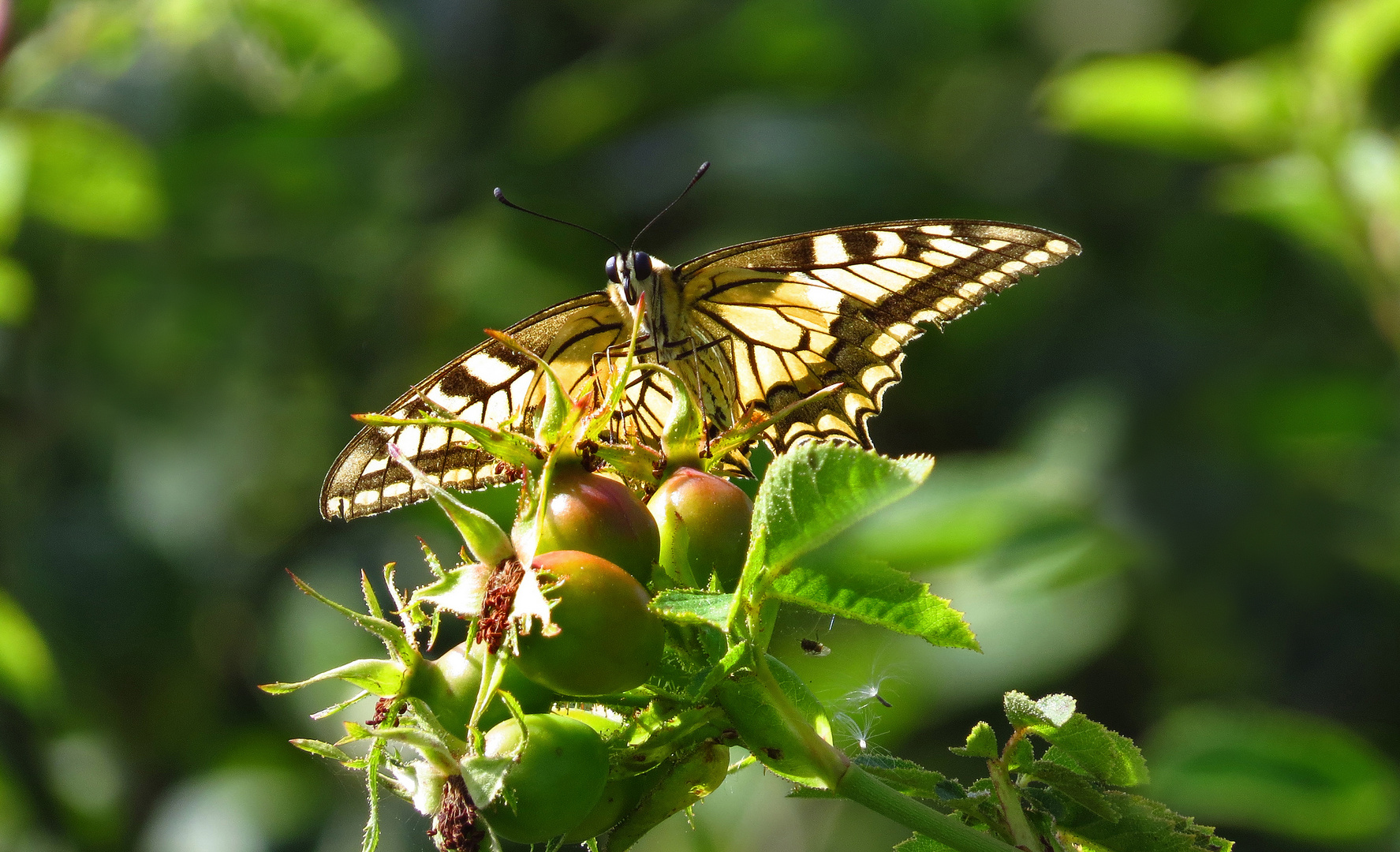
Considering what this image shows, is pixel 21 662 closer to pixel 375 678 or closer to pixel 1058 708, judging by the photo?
pixel 375 678

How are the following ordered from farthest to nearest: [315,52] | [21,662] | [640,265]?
[315,52]
[21,662]
[640,265]

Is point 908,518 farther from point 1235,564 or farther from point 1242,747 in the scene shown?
point 1235,564

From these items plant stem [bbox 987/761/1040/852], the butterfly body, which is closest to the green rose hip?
Answer: plant stem [bbox 987/761/1040/852]

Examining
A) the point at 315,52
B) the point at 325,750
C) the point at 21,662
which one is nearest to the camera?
the point at 325,750

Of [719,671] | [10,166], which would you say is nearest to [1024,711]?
[719,671]

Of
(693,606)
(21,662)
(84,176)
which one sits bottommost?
(21,662)

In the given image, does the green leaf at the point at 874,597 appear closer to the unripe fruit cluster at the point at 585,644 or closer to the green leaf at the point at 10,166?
the unripe fruit cluster at the point at 585,644

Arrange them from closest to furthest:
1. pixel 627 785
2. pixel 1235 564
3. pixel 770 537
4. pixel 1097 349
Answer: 1. pixel 770 537
2. pixel 627 785
3. pixel 1235 564
4. pixel 1097 349

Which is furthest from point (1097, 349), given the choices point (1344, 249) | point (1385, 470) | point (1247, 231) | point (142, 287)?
point (142, 287)
